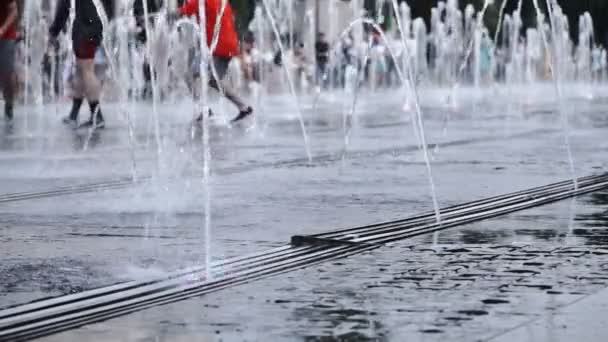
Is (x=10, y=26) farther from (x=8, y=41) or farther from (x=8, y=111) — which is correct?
(x=8, y=111)

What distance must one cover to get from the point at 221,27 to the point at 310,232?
11671mm

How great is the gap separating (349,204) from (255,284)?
10.5 ft

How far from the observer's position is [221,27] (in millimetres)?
19844

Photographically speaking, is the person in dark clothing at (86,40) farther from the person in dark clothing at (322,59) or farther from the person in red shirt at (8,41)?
the person in dark clothing at (322,59)

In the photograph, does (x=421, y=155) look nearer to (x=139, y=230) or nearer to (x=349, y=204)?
(x=349, y=204)

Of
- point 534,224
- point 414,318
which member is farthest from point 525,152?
point 414,318

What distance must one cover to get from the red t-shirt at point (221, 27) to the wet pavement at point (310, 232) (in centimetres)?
273

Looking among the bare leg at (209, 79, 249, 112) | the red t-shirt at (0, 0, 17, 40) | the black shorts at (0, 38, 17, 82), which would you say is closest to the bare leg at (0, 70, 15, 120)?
the black shorts at (0, 38, 17, 82)

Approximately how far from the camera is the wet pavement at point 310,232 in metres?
5.88

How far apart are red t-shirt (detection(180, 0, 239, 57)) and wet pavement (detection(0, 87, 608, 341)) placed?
8.96 feet

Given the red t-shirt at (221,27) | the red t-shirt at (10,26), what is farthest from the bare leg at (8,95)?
the red t-shirt at (221,27)

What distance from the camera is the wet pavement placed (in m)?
5.88

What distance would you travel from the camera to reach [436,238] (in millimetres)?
8133

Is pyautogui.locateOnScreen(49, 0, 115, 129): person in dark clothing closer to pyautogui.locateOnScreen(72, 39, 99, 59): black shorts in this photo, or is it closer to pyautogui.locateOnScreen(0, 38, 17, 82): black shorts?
pyautogui.locateOnScreen(72, 39, 99, 59): black shorts
